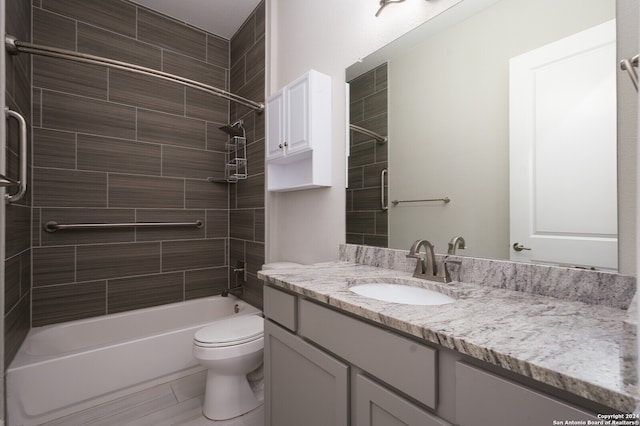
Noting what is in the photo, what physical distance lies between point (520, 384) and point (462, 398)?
0.12 metres

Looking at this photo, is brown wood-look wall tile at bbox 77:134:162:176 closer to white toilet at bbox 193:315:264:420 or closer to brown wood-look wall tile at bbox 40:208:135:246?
brown wood-look wall tile at bbox 40:208:135:246

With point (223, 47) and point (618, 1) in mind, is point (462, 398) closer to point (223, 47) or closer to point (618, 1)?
point (618, 1)

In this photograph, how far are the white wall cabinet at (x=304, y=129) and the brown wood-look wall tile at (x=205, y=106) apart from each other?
100 cm

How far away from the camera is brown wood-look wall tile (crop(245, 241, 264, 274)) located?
2354 millimetres

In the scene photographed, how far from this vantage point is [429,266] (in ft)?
3.77

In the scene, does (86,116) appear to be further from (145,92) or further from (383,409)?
(383,409)

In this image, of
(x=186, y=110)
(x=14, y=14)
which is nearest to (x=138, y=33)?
(x=186, y=110)

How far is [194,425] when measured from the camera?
1.57m

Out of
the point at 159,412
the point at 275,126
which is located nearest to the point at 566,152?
the point at 275,126

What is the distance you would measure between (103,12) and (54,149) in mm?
1128

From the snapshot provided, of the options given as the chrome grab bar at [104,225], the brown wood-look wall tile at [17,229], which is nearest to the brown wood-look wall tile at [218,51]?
the chrome grab bar at [104,225]

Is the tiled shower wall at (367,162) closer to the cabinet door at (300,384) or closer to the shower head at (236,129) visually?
the cabinet door at (300,384)

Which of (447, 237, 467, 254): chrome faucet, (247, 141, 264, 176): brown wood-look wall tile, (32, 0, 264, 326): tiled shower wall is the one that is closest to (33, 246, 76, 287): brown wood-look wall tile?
(32, 0, 264, 326): tiled shower wall

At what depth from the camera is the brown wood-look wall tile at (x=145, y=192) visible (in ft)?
7.50
